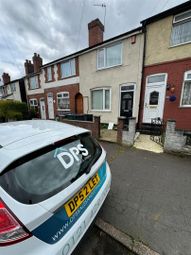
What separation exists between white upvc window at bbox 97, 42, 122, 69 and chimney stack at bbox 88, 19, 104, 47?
1621mm

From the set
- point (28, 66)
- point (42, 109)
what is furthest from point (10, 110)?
point (28, 66)

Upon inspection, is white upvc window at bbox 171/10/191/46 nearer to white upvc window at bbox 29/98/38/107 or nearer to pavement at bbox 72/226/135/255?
pavement at bbox 72/226/135/255

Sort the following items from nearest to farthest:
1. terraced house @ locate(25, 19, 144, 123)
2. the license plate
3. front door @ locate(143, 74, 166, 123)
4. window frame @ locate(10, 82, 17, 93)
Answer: the license plate → front door @ locate(143, 74, 166, 123) → terraced house @ locate(25, 19, 144, 123) → window frame @ locate(10, 82, 17, 93)

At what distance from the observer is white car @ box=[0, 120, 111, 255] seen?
1.01 metres

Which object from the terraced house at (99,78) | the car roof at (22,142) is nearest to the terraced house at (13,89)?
the terraced house at (99,78)

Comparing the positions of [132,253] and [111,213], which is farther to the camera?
[111,213]

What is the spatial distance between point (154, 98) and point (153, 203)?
6.21 metres

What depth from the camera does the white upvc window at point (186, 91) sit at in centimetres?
650

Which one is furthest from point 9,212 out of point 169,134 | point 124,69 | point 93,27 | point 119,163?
point 93,27

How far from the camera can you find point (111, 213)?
92.7 inches

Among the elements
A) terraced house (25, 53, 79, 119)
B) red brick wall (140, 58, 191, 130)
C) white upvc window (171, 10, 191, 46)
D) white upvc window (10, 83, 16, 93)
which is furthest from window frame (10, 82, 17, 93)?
white upvc window (171, 10, 191, 46)

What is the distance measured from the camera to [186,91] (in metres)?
6.66

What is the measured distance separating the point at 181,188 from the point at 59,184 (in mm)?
2983

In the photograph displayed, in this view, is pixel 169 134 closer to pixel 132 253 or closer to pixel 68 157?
pixel 132 253
